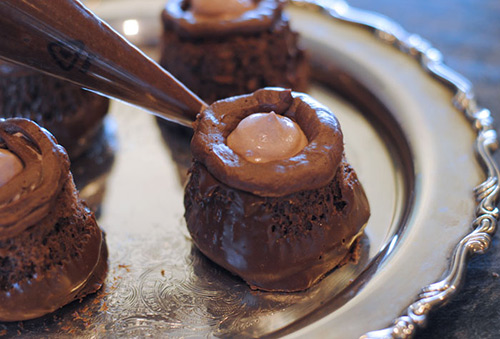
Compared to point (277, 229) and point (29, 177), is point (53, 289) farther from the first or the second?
point (277, 229)

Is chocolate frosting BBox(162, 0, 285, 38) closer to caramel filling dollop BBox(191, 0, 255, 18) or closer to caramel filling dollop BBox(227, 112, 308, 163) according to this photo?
caramel filling dollop BBox(191, 0, 255, 18)

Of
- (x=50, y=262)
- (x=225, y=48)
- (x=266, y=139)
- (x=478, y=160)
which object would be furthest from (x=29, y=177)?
(x=478, y=160)

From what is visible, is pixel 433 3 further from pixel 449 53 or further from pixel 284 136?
pixel 284 136

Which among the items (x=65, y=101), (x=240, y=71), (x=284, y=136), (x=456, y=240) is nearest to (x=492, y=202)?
(x=456, y=240)

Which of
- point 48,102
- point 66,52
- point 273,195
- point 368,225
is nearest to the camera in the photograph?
point 273,195

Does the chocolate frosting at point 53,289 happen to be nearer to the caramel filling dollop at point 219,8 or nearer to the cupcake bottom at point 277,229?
the cupcake bottom at point 277,229
